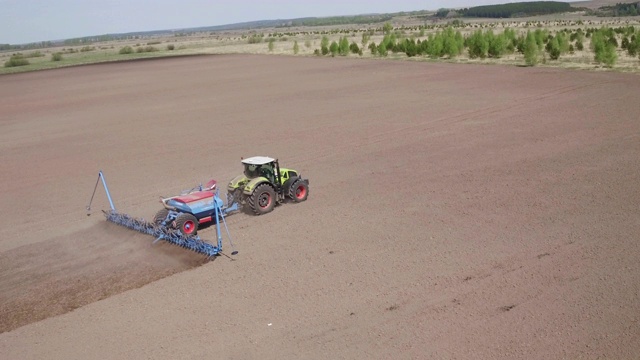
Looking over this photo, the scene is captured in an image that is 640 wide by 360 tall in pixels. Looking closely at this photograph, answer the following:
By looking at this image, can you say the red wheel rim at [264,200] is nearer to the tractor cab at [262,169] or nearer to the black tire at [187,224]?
the tractor cab at [262,169]

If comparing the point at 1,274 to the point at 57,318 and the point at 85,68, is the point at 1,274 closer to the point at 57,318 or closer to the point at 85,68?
the point at 57,318

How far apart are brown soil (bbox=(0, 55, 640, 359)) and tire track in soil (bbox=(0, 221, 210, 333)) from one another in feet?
0.19

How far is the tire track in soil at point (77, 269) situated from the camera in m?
11.6

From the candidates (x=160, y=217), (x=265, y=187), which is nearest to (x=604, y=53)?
(x=265, y=187)

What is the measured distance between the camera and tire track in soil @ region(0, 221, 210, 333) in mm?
11570

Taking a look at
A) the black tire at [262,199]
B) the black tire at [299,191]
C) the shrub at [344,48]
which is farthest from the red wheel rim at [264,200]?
the shrub at [344,48]

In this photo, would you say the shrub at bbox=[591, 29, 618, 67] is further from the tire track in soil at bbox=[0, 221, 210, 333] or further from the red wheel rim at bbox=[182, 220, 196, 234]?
the tire track in soil at bbox=[0, 221, 210, 333]

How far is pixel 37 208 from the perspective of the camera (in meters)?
18.5

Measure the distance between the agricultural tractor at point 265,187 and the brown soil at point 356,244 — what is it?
0.43 metres

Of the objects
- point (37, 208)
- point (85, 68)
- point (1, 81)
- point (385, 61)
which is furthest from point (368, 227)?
point (85, 68)

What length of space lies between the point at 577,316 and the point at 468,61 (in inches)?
1963

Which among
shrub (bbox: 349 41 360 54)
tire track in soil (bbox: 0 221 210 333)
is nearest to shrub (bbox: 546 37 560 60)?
shrub (bbox: 349 41 360 54)

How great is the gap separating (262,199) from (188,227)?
2.37 m

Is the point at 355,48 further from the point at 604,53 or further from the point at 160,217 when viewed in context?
the point at 160,217
